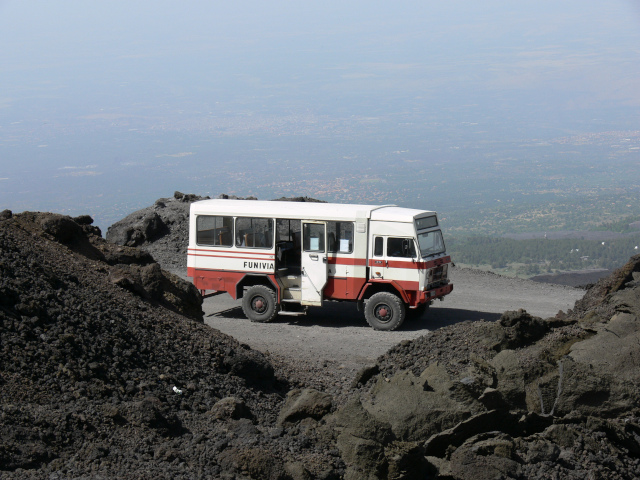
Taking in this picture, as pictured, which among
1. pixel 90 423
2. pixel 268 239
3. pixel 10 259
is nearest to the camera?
pixel 90 423

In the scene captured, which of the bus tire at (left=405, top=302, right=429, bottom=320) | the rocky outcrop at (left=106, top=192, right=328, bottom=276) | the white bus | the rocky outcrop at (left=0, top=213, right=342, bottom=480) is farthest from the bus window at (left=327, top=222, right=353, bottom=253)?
the rocky outcrop at (left=106, top=192, right=328, bottom=276)

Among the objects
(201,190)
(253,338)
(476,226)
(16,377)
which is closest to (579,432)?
(16,377)

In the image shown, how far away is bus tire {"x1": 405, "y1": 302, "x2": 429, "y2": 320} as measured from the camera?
1655 centimetres

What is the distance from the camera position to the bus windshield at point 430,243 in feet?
50.2

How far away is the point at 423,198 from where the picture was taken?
12456 centimetres

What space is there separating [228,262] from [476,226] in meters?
90.3

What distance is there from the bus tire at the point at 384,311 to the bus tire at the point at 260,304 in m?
2.40

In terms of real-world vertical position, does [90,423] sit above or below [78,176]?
below

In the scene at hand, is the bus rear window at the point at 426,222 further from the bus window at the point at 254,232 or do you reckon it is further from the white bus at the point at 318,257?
the bus window at the point at 254,232

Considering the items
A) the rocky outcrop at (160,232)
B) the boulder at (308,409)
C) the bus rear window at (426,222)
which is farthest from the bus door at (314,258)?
the rocky outcrop at (160,232)

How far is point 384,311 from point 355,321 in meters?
1.38

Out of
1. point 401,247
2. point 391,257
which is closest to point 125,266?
point 391,257

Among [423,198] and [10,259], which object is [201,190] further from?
[10,259]

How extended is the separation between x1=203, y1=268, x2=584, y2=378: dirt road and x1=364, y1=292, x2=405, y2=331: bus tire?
22 cm
